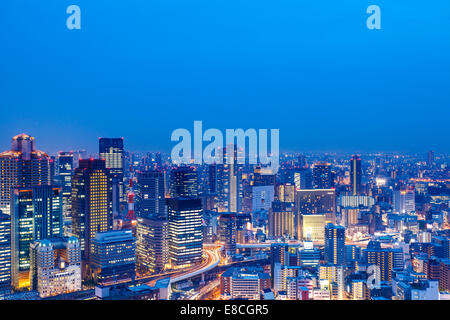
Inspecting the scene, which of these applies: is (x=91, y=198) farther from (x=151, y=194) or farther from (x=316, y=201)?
(x=316, y=201)

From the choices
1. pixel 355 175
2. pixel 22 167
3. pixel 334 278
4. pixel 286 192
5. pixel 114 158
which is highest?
pixel 114 158

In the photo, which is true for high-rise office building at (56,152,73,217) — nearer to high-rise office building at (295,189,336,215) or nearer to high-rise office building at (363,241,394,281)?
high-rise office building at (295,189,336,215)

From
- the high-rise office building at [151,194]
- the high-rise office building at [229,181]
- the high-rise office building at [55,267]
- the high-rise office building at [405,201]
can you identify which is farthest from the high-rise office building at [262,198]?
the high-rise office building at [55,267]

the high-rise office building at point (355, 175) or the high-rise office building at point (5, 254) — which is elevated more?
the high-rise office building at point (355, 175)

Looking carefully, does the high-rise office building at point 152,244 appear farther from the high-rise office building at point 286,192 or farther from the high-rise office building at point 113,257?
the high-rise office building at point 286,192

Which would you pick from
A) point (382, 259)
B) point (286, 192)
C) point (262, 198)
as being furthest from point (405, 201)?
point (382, 259)
